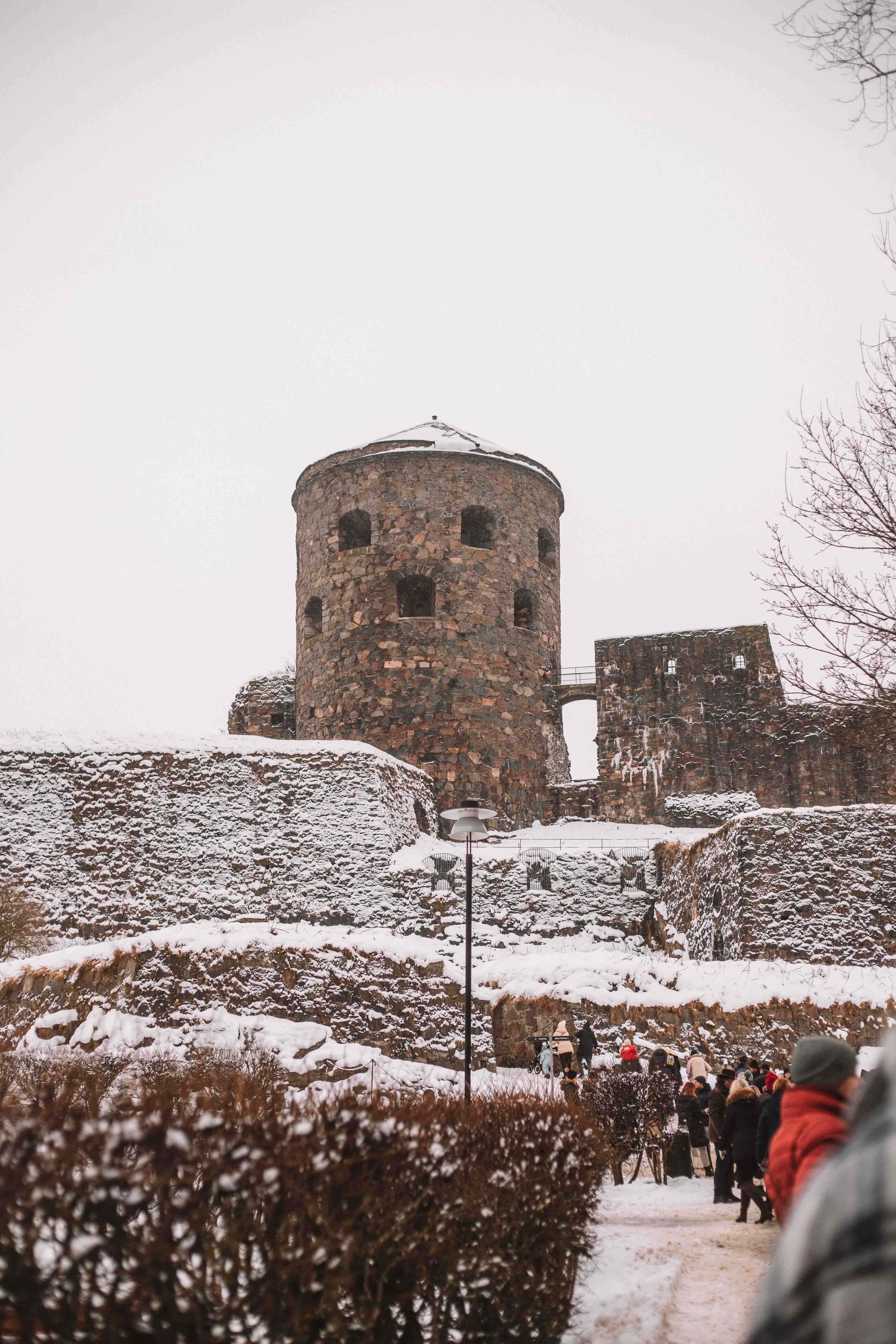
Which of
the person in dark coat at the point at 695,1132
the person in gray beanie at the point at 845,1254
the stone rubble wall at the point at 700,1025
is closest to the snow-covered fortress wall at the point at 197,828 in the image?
the stone rubble wall at the point at 700,1025

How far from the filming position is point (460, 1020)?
1503 centimetres

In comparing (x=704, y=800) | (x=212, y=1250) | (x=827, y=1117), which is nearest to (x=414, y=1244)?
(x=212, y=1250)

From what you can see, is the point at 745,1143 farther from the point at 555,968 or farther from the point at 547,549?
the point at 547,549

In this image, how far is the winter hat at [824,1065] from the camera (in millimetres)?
3357

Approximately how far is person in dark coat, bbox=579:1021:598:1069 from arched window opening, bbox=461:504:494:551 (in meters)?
14.3

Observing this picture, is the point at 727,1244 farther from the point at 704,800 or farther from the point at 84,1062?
the point at 704,800

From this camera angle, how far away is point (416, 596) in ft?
87.0

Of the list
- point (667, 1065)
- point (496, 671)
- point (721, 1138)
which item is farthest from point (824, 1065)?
point (496, 671)

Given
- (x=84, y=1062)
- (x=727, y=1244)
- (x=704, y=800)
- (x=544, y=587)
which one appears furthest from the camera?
(x=544, y=587)

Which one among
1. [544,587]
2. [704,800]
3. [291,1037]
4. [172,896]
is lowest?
[291,1037]

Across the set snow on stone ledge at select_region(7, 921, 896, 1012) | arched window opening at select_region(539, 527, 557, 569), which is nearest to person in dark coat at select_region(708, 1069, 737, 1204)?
snow on stone ledge at select_region(7, 921, 896, 1012)

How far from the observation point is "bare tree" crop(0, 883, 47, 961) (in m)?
18.2

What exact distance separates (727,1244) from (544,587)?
20.3 metres

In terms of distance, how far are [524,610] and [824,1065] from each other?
23131mm
